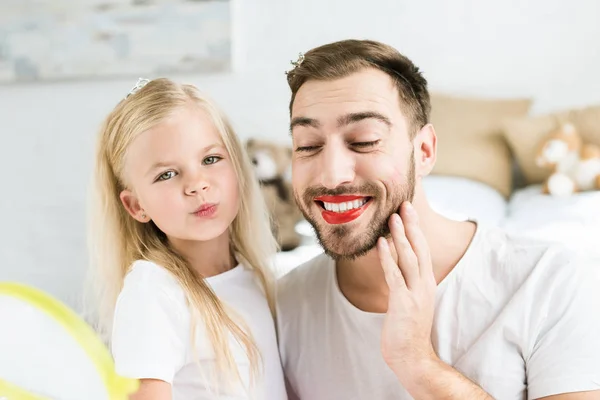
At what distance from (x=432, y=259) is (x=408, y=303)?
0.18 metres

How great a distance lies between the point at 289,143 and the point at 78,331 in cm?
227

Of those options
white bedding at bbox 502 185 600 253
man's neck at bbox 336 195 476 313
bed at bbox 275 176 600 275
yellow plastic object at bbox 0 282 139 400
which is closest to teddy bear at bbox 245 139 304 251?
bed at bbox 275 176 600 275

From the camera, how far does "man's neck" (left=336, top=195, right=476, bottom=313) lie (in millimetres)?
1129

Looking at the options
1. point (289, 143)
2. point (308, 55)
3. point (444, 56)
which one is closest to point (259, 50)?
point (289, 143)

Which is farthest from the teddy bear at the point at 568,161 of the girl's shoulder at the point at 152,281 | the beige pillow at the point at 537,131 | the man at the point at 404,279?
the girl's shoulder at the point at 152,281

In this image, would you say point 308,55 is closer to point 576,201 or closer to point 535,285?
point 535,285

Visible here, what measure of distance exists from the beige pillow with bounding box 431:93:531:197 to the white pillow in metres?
0.04

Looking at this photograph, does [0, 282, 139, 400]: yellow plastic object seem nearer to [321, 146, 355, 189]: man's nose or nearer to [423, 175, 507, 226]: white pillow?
[321, 146, 355, 189]: man's nose

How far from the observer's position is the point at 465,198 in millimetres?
2283

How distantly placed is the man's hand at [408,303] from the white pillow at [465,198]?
3.55 ft

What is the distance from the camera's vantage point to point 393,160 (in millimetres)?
1069

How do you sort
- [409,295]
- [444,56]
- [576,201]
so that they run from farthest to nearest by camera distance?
[444,56] → [576,201] → [409,295]

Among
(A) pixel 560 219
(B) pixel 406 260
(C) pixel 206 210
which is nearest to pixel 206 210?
(C) pixel 206 210

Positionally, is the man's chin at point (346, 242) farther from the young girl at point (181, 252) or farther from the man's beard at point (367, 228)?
the young girl at point (181, 252)
